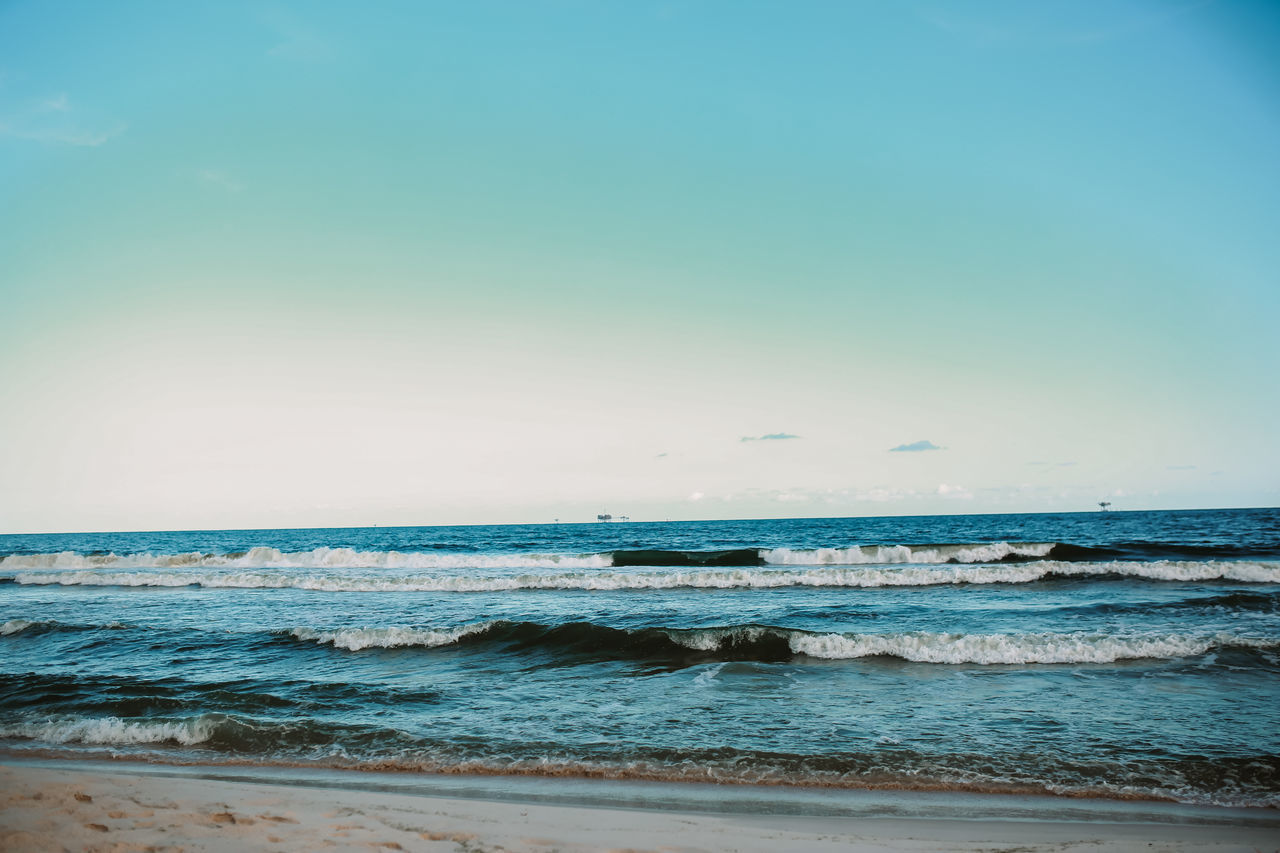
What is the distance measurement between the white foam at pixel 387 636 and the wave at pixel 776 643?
2 cm

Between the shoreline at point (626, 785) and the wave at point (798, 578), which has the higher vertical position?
the shoreline at point (626, 785)

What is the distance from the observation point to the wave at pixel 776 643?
39.5 ft

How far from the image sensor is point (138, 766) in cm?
805

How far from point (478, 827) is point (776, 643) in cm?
874

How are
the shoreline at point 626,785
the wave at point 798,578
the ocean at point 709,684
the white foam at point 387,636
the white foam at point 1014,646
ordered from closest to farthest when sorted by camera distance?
the shoreline at point 626,785
the ocean at point 709,684
the white foam at point 1014,646
the white foam at point 387,636
the wave at point 798,578

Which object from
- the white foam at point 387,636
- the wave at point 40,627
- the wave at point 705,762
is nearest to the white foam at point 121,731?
the wave at point 705,762

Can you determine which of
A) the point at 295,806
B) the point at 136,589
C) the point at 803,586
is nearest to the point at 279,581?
the point at 136,589

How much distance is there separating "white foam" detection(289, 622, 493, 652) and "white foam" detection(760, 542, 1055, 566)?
22029mm

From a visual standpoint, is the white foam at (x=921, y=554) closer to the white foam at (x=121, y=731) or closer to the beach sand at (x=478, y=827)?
the beach sand at (x=478, y=827)

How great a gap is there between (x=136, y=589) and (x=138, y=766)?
23918mm

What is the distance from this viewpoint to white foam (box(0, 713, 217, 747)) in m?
8.98

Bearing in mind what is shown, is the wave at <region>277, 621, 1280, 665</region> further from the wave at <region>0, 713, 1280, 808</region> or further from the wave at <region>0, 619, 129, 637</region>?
the wave at <region>0, 619, 129, 637</region>

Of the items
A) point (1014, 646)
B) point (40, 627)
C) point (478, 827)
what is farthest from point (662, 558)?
point (478, 827)

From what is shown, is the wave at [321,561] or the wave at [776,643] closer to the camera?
the wave at [776,643]
